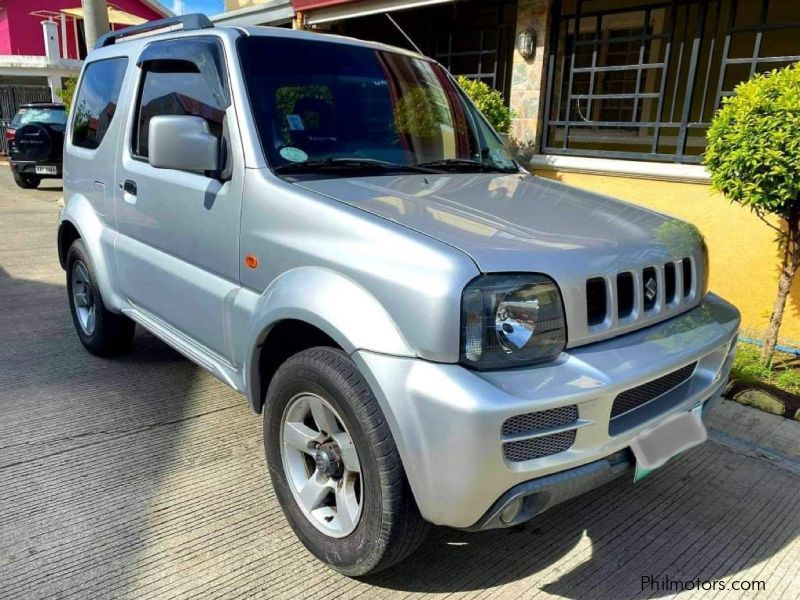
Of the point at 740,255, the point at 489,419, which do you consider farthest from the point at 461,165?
the point at 740,255

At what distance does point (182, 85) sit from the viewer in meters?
3.19

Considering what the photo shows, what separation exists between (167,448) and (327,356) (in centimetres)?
150

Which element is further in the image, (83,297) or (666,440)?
(83,297)

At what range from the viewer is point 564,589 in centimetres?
239

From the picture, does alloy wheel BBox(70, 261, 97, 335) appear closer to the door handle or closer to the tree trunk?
the door handle

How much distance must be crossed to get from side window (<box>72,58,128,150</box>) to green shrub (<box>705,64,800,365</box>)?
3.79m

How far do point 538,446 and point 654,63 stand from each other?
22.3ft

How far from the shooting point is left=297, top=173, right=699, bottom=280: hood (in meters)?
2.06

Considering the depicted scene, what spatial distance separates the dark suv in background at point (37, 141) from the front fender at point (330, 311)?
44.2 feet

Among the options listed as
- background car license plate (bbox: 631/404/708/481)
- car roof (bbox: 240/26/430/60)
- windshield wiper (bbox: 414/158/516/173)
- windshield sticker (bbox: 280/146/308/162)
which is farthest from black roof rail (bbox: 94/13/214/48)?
background car license plate (bbox: 631/404/708/481)

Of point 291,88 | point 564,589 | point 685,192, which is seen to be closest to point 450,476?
point 564,589

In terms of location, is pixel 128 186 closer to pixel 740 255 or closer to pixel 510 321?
pixel 510 321

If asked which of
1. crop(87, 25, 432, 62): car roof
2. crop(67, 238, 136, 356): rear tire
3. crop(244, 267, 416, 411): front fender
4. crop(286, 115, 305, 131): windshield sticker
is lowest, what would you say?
crop(67, 238, 136, 356): rear tire

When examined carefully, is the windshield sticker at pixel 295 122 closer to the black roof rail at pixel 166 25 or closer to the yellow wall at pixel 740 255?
the black roof rail at pixel 166 25
